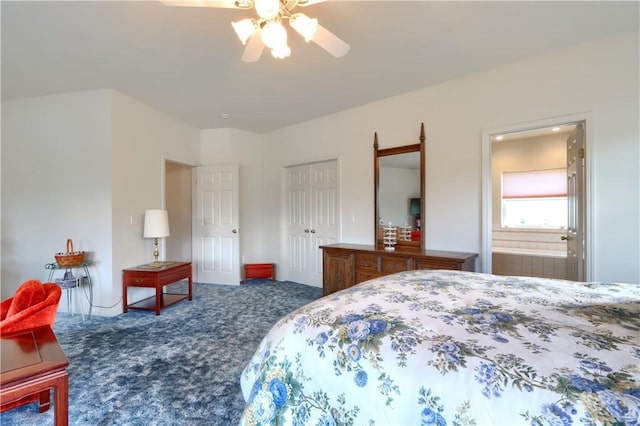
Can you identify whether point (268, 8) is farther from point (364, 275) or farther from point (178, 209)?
point (178, 209)

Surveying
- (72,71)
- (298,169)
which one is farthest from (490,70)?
(72,71)

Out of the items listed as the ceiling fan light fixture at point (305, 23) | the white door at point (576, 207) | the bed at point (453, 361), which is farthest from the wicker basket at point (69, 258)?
the white door at point (576, 207)

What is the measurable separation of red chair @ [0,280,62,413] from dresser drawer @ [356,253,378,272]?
2.65m

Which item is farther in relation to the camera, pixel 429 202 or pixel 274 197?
pixel 274 197

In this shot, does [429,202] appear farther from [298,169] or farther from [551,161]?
[551,161]

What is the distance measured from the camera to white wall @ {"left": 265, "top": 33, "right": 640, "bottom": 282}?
2336 mm

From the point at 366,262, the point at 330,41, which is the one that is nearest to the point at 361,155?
the point at 366,262

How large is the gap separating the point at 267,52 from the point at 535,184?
465 cm

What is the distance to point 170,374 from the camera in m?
2.08

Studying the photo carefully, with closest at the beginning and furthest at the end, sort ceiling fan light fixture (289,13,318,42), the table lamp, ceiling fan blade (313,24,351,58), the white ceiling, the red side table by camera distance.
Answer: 1. ceiling fan light fixture (289,13,318,42)
2. ceiling fan blade (313,24,351,58)
3. the white ceiling
4. the table lamp
5. the red side table

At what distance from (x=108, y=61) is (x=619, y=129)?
4.40 metres

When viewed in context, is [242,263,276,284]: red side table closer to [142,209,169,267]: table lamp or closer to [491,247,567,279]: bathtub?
A: [142,209,169,267]: table lamp

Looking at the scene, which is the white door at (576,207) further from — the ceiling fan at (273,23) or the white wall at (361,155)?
the ceiling fan at (273,23)

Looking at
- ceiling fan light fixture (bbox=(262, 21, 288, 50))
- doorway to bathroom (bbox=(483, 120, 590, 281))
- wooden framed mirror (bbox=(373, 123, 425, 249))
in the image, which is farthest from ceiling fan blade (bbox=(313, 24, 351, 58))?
doorway to bathroom (bbox=(483, 120, 590, 281))
